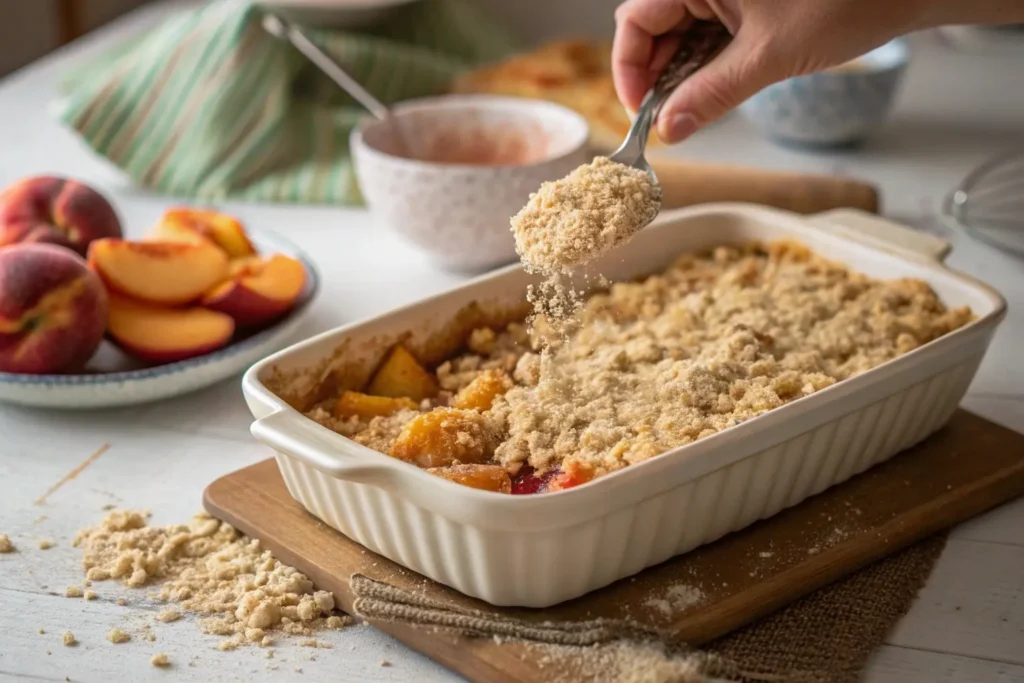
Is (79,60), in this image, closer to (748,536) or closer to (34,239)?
(34,239)

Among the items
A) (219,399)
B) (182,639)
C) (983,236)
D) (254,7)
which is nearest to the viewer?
(182,639)

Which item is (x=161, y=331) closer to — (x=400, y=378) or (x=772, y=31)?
(x=400, y=378)

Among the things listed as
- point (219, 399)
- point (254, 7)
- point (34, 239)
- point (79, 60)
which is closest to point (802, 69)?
point (219, 399)

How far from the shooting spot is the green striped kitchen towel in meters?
2.00

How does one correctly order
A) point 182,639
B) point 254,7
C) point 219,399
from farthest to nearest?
point 254,7, point 219,399, point 182,639

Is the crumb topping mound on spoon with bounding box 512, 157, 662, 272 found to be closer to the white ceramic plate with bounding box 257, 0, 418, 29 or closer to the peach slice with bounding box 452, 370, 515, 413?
the peach slice with bounding box 452, 370, 515, 413

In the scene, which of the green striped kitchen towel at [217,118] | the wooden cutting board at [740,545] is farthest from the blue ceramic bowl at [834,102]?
the wooden cutting board at [740,545]

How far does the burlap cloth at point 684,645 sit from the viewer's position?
95cm

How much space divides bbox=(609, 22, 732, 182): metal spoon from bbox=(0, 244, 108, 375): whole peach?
62 cm

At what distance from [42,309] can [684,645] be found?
80 centimetres

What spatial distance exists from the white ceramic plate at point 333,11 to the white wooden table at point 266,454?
44 cm

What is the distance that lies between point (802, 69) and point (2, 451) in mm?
955

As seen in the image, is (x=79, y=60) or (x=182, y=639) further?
(x=79, y=60)

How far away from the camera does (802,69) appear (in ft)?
4.25
